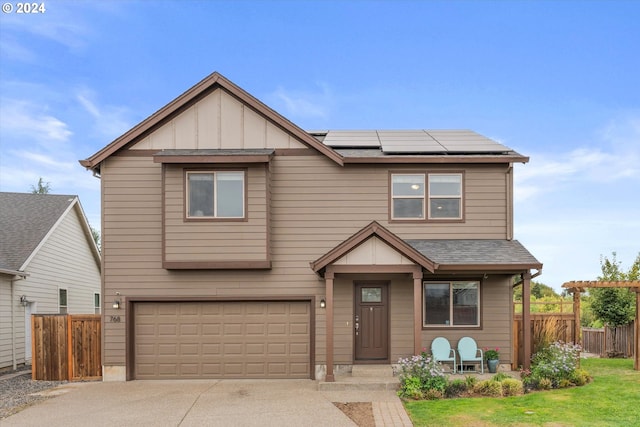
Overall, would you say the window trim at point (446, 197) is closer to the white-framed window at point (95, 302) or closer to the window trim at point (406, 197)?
the window trim at point (406, 197)

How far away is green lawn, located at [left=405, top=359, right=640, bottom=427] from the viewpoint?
8.71 meters

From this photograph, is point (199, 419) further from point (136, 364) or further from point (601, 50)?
point (601, 50)

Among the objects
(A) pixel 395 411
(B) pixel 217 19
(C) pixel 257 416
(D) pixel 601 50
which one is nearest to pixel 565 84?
(D) pixel 601 50

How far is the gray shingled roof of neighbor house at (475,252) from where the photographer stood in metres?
12.2

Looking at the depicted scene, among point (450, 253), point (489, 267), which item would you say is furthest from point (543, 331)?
point (450, 253)

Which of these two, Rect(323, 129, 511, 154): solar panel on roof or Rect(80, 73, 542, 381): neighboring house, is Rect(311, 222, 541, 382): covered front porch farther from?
Rect(323, 129, 511, 154): solar panel on roof

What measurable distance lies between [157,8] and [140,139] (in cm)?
703

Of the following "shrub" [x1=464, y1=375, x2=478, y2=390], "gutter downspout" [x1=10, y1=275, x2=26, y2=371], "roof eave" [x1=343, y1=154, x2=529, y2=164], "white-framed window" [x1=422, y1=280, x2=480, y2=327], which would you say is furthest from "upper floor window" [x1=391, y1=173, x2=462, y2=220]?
"gutter downspout" [x1=10, y1=275, x2=26, y2=371]

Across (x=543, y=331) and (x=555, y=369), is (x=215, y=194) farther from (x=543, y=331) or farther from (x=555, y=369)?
(x=543, y=331)

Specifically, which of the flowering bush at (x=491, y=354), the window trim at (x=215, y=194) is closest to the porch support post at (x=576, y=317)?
the flowering bush at (x=491, y=354)

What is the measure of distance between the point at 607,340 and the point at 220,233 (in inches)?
569

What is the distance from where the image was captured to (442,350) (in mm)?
12789

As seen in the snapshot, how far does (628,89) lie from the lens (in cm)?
1909

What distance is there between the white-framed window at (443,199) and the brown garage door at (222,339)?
165 inches
